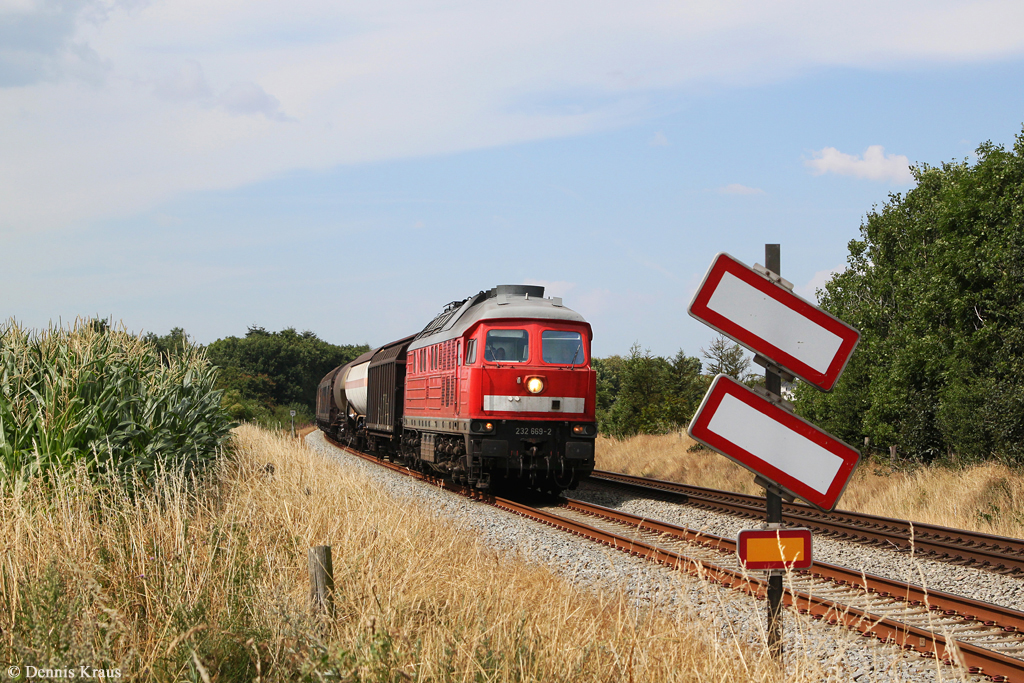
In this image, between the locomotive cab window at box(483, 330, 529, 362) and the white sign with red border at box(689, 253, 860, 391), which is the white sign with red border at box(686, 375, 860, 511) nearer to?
the white sign with red border at box(689, 253, 860, 391)

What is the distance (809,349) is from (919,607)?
512 cm

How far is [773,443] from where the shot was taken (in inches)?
134

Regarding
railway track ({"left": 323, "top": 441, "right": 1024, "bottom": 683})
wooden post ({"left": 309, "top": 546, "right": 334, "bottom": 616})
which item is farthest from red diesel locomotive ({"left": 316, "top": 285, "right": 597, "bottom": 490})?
wooden post ({"left": 309, "top": 546, "right": 334, "bottom": 616})

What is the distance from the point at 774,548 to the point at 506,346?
438 inches

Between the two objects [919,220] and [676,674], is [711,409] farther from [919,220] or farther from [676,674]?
[919,220]

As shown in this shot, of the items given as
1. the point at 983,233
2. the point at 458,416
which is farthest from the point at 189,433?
the point at 983,233

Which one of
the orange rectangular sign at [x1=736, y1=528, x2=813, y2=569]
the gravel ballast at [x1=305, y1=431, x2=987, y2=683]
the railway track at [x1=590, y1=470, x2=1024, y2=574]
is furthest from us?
the railway track at [x1=590, y1=470, x2=1024, y2=574]

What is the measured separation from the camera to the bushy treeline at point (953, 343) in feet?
67.6

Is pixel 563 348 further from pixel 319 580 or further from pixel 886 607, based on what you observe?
pixel 319 580

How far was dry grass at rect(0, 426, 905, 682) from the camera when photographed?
4012 millimetres

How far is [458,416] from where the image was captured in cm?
1492

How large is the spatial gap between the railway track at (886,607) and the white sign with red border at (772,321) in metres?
0.95

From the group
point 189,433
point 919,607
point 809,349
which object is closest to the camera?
point 809,349

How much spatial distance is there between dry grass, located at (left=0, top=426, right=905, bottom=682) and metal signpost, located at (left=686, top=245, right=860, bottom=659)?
0.99 meters
